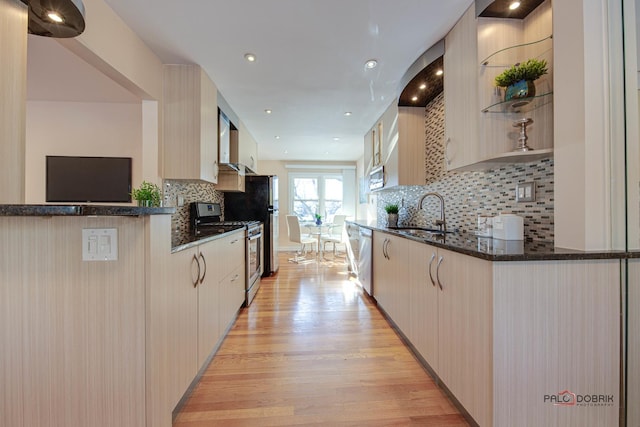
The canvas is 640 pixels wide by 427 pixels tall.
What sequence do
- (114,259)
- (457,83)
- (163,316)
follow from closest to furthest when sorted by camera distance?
1. (114,259)
2. (163,316)
3. (457,83)

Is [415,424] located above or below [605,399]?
below

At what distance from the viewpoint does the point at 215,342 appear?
1.83m

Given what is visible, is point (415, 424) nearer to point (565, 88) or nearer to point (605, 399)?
point (605, 399)

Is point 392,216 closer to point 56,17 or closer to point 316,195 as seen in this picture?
point 56,17

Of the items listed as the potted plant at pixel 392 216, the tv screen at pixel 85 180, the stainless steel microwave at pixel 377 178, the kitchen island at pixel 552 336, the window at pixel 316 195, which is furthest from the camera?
the window at pixel 316 195

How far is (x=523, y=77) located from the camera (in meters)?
1.35

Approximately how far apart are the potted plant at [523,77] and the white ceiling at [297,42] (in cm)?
59

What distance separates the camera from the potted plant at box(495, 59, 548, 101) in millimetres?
1318

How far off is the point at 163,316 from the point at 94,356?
246 millimetres

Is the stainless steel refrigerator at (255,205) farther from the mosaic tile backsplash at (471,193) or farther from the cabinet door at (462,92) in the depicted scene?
the cabinet door at (462,92)

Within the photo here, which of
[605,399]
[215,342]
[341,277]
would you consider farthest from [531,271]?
[341,277]

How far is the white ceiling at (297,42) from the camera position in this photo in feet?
5.22

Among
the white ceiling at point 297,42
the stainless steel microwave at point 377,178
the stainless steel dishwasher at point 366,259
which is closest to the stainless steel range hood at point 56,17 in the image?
the white ceiling at point 297,42

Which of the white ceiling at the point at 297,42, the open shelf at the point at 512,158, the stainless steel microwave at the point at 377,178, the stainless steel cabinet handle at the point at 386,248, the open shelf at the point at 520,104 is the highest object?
the white ceiling at the point at 297,42
